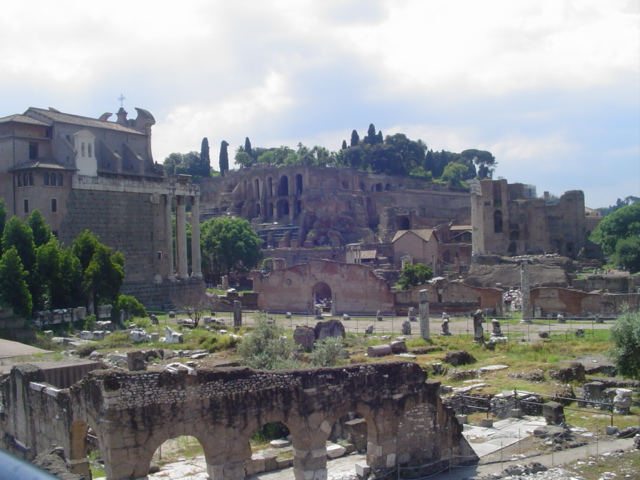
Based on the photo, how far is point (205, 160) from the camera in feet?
353

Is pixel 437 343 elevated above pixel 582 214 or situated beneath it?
situated beneath

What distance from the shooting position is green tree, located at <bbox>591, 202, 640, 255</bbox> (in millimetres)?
70800

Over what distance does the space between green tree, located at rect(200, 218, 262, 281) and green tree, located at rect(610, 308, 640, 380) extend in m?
45.8

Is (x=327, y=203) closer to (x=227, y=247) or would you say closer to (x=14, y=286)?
(x=227, y=247)

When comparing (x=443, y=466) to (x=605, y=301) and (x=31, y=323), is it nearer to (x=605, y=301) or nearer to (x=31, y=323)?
(x=31, y=323)

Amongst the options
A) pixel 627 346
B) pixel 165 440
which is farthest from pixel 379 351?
pixel 165 440

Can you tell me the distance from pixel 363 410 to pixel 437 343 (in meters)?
16.0

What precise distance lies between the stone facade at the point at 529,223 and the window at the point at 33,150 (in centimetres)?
4544

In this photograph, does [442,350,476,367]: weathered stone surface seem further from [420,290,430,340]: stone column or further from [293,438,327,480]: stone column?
[293,438,327,480]: stone column

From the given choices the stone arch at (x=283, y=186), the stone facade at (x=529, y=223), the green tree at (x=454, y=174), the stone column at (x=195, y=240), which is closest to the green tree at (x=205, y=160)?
the stone arch at (x=283, y=186)

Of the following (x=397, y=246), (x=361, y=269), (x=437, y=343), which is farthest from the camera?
(x=397, y=246)

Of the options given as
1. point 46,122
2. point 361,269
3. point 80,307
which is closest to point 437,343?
point 361,269

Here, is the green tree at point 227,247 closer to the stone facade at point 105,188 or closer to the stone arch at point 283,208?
the stone facade at point 105,188

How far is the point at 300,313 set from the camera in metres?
45.3
